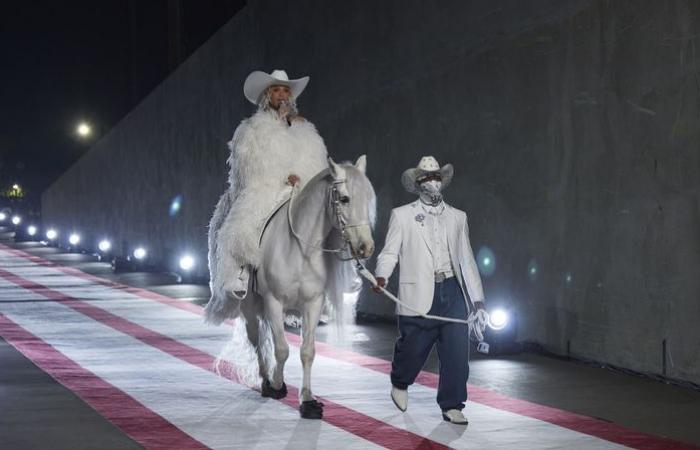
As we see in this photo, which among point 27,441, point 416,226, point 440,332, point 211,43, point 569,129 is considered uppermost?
point 211,43

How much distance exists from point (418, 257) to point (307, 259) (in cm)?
91

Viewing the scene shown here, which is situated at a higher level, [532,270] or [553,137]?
[553,137]

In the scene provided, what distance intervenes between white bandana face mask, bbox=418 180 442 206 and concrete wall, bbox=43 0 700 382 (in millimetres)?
2589

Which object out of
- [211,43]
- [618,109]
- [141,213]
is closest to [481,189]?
[618,109]

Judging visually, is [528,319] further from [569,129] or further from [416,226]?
[416,226]

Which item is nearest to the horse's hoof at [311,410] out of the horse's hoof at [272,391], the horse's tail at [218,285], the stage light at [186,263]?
the horse's hoof at [272,391]

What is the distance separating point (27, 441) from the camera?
25.7 feet

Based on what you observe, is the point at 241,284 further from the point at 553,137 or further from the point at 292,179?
the point at 553,137

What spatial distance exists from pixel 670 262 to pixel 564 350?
7.18ft

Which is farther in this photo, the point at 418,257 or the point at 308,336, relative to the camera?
the point at 308,336

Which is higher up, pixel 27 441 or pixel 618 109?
pixel 618 109

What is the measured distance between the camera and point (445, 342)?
342 inches

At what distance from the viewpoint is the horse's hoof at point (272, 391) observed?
384 inches

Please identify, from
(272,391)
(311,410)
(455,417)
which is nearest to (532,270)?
(272,391)
